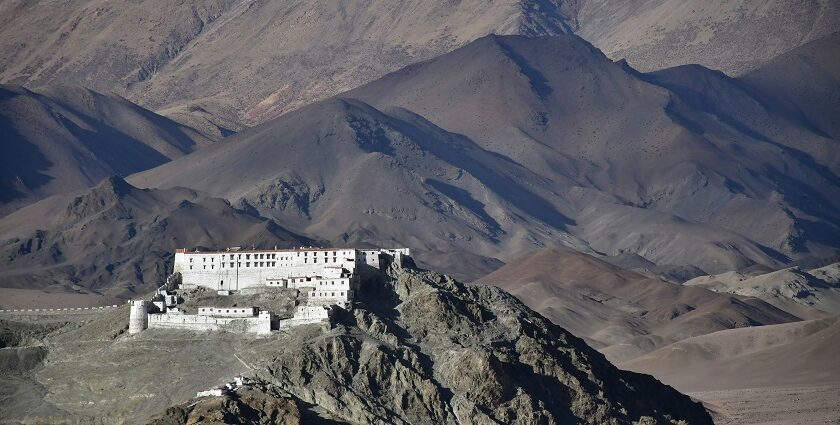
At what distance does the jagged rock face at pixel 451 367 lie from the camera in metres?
113

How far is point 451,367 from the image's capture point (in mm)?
117188

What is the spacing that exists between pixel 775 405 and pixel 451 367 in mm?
60192

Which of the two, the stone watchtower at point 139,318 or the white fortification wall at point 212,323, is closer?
the white fortification wall at point 212,323

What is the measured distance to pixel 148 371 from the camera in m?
116

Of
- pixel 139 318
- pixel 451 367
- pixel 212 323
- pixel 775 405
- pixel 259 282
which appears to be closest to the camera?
pixel 451 367

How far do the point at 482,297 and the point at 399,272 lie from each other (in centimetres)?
655

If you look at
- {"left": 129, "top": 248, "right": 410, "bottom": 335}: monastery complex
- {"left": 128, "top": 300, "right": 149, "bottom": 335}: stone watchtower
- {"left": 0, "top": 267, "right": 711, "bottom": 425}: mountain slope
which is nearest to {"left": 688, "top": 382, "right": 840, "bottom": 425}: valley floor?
{"left": 0, "top": 267, "right": 711, "bottom": 425}: mountain slope

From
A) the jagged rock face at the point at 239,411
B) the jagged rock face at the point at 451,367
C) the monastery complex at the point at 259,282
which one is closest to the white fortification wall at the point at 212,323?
the monastery complex at the point at 259,282

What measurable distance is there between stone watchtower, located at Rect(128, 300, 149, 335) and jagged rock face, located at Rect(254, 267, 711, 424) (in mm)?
11267

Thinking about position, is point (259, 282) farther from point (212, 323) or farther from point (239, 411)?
point (239, 411)

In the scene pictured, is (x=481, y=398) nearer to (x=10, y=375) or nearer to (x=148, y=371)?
(x=148, y=371)

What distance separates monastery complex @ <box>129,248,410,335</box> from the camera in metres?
120

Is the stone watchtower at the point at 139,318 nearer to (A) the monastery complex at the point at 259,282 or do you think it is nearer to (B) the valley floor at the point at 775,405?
(A) the monastery complex at the point at 259,282

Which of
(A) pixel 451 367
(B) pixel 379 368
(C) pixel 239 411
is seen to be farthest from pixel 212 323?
(C) pixel 239 411
